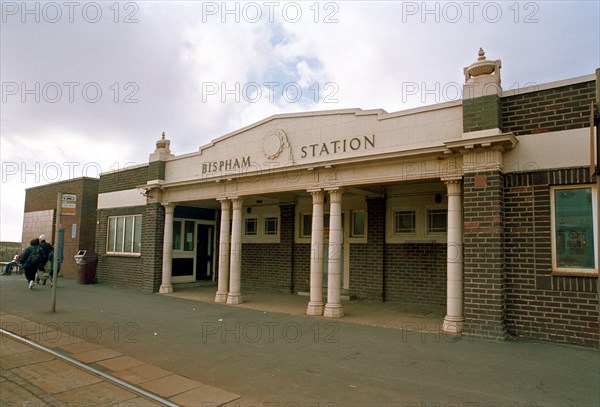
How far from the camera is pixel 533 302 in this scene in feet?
25.5

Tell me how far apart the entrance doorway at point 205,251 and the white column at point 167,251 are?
2480mm

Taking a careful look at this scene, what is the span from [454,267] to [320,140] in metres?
4.40

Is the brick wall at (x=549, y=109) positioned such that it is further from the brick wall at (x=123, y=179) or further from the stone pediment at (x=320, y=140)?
the brick wall at (x=123, y=179)

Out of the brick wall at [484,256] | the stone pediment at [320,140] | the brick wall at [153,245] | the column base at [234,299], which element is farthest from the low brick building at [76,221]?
the brick wall at [484,256]

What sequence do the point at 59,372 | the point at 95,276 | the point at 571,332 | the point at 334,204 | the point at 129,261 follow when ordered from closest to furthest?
the point at 59,372 → the point at 571,332 → the point at 334,204 → the point at 129,261 → the point at 95,276

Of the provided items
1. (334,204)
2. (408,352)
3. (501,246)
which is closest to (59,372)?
(408,352)

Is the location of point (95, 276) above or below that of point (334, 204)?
below

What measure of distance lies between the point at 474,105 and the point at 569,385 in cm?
509

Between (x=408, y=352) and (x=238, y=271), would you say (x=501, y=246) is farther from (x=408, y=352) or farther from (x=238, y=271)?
(x=238, y=271)

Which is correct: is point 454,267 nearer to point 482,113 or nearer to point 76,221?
point 482,113

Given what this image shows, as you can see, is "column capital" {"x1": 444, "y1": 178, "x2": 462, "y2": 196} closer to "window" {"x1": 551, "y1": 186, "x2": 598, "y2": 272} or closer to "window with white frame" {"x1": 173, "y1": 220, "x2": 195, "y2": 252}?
"window" {"x1": 551, "y1": 186, "x2": 598, "y2": 272}

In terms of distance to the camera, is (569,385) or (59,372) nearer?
(569,385)

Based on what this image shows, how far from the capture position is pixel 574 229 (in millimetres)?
7633

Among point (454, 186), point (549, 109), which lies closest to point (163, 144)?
point (454, 186)
